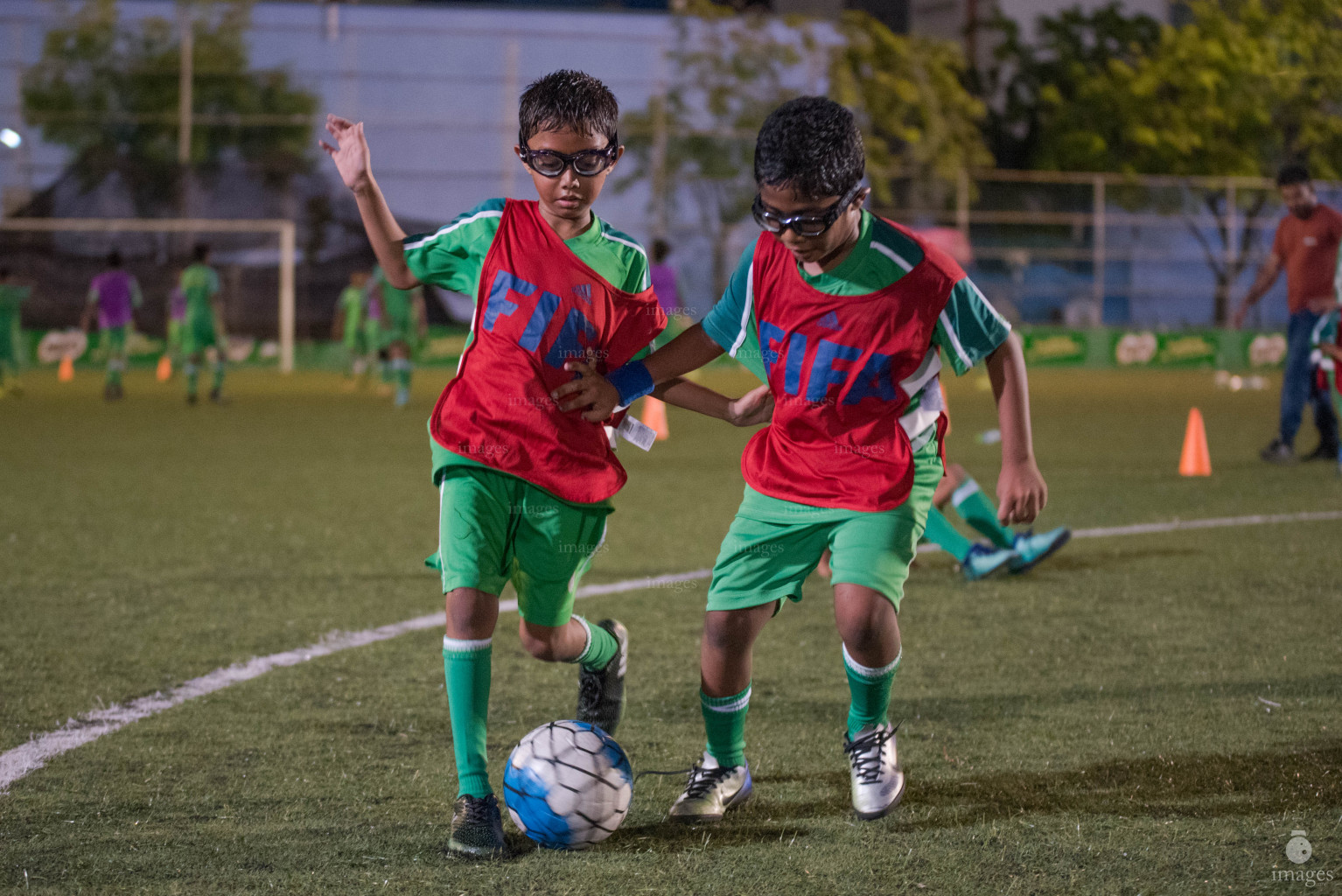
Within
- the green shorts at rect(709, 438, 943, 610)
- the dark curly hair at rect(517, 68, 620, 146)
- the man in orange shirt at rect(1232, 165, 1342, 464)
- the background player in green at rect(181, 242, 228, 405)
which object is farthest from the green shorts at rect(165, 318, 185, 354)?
the green shorts at rect(709, 438, 943, 610)

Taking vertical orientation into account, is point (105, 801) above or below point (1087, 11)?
below

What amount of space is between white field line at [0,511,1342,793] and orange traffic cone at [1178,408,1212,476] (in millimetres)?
4010

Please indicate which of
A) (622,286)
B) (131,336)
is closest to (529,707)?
(622,286)

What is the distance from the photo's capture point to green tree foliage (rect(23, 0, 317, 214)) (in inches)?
1280

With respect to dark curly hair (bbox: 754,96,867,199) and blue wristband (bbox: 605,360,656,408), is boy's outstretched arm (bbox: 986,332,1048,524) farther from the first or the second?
blue wristband (bbox: 605,360,656,408)

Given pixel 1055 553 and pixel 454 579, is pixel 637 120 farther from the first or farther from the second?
pixel 454 579

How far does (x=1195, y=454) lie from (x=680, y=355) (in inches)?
310

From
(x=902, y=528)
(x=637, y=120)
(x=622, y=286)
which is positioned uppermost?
(x=637, y=120)

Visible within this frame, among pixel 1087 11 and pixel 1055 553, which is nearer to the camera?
pixel 1055 553

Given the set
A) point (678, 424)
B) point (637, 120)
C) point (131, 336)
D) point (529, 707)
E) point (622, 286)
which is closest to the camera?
point (622, 286)

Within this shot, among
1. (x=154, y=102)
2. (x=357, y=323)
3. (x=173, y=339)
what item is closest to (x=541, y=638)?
(x=357, y=323)

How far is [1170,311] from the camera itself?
34125mm

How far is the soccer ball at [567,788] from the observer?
10.3ft

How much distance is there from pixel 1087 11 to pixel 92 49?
82.6 feet
